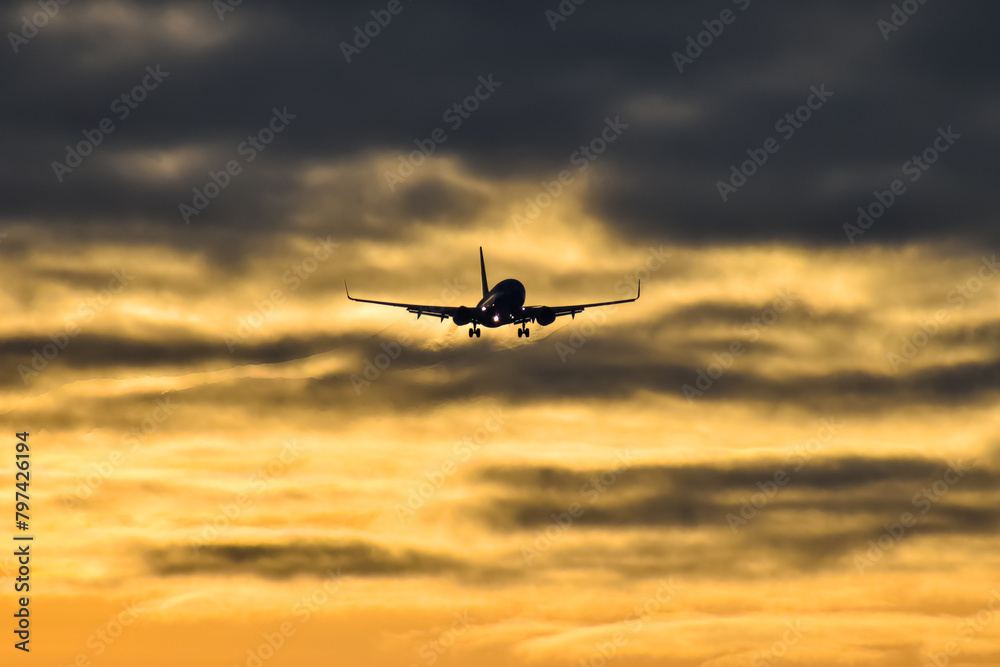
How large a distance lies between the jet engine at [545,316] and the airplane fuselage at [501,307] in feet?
9.29

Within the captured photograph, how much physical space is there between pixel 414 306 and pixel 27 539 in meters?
66.9

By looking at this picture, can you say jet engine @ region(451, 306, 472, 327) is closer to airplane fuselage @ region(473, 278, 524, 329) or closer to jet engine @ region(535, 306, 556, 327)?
airplane fuselage @ region(473, 278, 524, 329)

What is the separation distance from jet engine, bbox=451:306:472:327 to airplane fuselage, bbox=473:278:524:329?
3.99 feet

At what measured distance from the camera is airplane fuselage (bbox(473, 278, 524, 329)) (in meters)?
184

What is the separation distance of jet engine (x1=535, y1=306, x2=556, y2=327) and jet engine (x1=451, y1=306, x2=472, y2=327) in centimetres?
968

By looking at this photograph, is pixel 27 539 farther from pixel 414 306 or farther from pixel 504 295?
pixel 504 295

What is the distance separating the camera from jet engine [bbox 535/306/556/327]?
186m

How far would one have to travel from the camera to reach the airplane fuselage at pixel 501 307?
184 meters

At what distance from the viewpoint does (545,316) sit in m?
186

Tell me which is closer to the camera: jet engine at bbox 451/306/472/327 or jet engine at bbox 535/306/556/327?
jet engine at bbox 451/306/472/327

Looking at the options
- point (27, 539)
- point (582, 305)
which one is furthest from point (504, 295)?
point (27, 539)

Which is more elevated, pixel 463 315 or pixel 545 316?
pixel 463 315

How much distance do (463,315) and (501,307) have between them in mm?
5500

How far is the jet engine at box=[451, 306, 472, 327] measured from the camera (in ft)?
604
